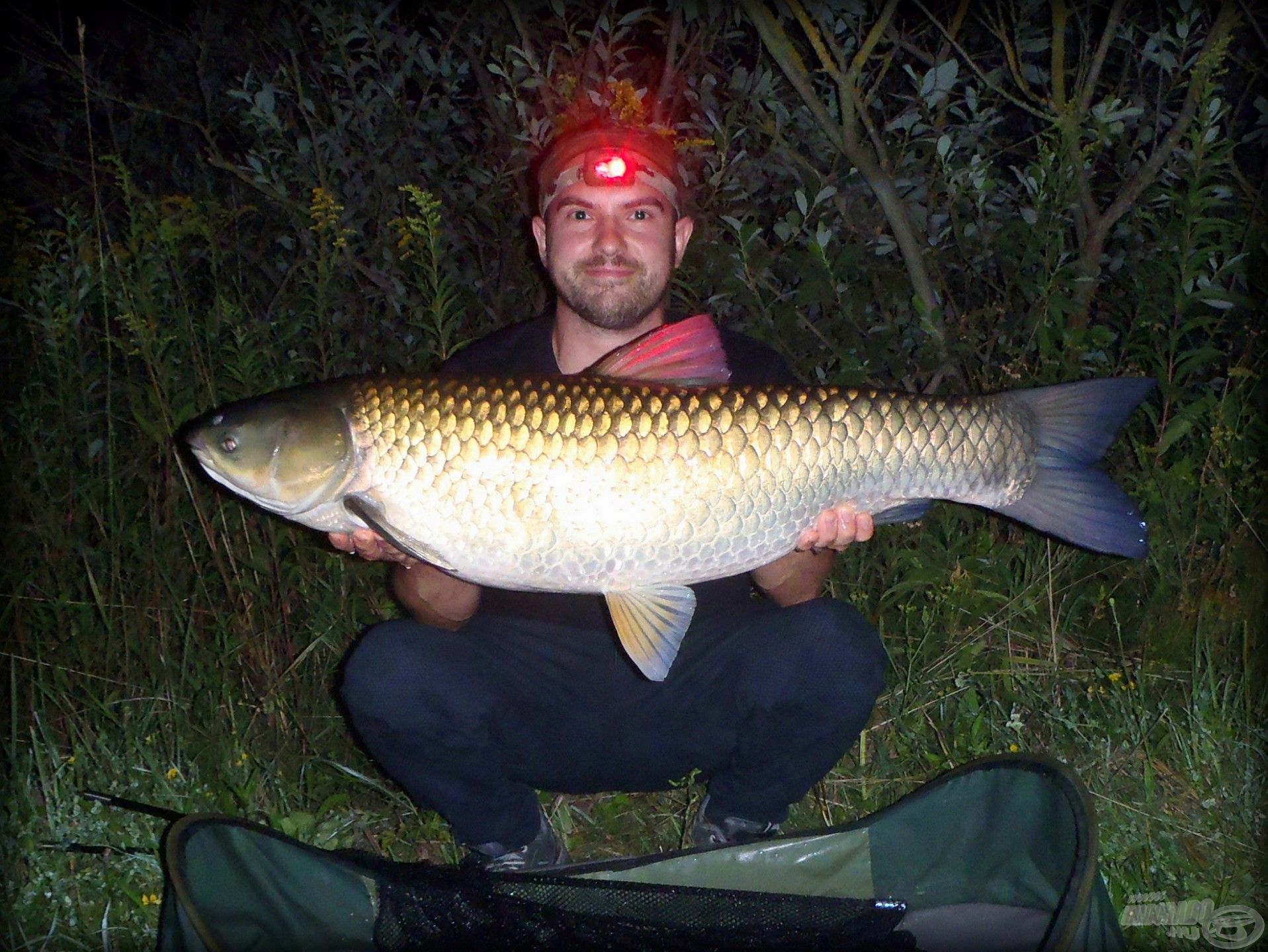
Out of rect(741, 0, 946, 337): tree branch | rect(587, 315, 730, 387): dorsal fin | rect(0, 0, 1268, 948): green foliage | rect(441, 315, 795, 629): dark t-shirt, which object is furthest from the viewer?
rect(741, 0, 946, 337): tree branch

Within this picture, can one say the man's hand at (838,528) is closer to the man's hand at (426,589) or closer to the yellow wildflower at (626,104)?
the man's hand at (426,589)

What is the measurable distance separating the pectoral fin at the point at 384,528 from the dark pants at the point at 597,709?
1.00ft

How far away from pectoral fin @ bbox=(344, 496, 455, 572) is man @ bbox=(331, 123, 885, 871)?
133 millimetres

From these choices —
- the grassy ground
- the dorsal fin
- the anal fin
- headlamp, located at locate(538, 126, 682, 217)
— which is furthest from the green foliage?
the dorsal fin

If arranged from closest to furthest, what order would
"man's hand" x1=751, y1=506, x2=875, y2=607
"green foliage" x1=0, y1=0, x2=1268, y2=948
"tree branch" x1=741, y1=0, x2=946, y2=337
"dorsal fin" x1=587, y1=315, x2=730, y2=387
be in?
1. "dorsal fin" x1=587, y1=315, x2=730, y2=387
2. "man's hand" x1=751, y1=506, x2=875, y2=607
3. "green foliage" x1=0, y1=0, x2=1268, y2=948
4. "tree branch" x1=741, y1=0, x2=946, y2=337

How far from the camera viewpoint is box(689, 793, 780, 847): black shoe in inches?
84.0

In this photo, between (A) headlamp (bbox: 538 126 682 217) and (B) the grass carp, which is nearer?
(B) the grass carp

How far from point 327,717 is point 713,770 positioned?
0.91 m

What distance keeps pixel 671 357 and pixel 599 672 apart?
0.67 metres

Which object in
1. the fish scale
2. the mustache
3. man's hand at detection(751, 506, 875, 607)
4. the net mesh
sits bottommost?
the net mesh

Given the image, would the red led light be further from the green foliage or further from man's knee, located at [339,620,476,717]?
man's knee, located at [339,620,476,717]

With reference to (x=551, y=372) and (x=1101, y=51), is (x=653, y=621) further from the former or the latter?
(x=1101, y=51)

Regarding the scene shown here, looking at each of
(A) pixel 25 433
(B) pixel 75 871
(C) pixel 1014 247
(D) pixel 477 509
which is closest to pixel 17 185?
(A) pixel 25 433
